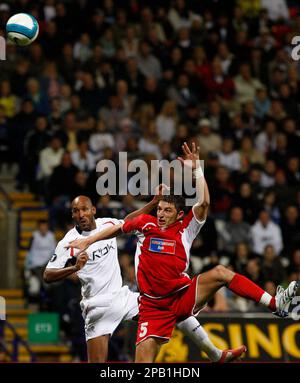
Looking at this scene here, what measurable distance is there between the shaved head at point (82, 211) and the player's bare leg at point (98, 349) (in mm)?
1338

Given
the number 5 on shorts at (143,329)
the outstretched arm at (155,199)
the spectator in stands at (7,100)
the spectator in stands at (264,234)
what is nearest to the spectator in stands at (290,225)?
the spectator in stands at (264,234)

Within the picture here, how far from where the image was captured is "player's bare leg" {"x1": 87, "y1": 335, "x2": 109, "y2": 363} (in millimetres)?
12633

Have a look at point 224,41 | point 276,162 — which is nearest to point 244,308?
point 276,162

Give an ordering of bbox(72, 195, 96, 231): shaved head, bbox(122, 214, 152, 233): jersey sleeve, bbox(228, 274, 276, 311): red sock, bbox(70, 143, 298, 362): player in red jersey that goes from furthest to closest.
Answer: bbox(72, 195, 96, 231): shaved head < bbox(122, 214, 152, 233): jersey sleeve < bbox(70, 143, 298, 362): player in red jersey < bbox(228, 274, 276, 311): red sock

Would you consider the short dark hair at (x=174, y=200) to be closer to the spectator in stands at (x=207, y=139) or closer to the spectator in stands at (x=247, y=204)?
the spectator in stands at (x=247, y=204)

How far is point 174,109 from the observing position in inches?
838

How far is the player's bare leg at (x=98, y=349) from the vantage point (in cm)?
1263

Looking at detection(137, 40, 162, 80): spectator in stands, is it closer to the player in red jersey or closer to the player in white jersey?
the player in white jersey

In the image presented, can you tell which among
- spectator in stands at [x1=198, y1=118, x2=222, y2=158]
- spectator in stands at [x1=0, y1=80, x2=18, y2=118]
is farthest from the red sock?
spectator in stands at [x1=0, y1=80, x2=18, y2=118]

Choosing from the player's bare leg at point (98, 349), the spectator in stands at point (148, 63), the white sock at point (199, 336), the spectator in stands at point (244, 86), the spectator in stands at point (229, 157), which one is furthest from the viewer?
the spectator in stands at point (244, 86)

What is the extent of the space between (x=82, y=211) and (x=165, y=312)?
5.16 feet

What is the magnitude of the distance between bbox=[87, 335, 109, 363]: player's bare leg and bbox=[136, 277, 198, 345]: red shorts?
922mm

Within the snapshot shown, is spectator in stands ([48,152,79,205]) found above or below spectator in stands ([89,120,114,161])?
below
